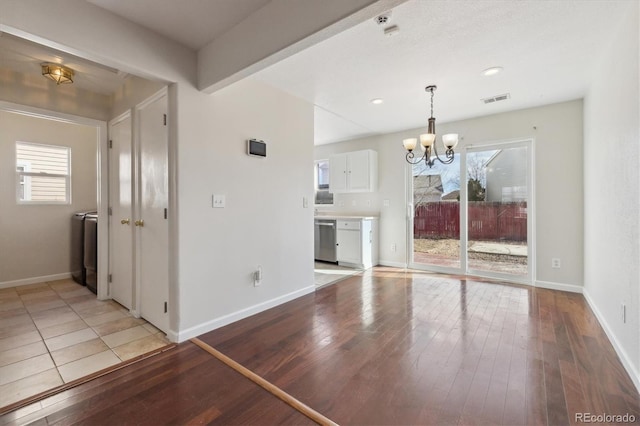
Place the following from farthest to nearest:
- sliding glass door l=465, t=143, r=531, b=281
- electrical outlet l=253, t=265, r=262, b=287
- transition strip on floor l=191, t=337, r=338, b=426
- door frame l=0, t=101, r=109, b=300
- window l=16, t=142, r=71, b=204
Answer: sliding glass door l=465, t=143, r=531, b=281
window l=16, t=142, r=71, b=204
door frame l=0, t=101, r=109, b=300
electrical outlet l=253, t=265, r=262, b=287
transition strip on floor l=191, t=337, r=338, b=426

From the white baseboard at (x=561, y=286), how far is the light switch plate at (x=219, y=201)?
4194 millimetres

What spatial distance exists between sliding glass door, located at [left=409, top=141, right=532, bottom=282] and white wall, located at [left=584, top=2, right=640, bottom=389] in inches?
38.0

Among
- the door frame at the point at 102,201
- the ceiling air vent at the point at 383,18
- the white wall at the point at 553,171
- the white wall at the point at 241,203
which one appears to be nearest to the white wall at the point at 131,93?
the door frame at the point at 102,201

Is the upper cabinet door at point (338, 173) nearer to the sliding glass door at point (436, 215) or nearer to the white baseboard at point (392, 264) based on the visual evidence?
the sliding glass door at point (436, 215)

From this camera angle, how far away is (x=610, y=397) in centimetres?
163

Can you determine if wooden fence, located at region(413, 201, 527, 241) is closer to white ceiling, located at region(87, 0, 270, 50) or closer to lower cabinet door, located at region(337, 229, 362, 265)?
lower cabinet door, located at region(337, 229, 362, 265)

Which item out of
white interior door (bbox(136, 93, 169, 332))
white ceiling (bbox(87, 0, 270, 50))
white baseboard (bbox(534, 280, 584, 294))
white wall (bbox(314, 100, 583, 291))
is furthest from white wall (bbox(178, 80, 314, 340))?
white baseboard (bbox(534, 280, 584, 294))

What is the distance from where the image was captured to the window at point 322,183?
617 cm

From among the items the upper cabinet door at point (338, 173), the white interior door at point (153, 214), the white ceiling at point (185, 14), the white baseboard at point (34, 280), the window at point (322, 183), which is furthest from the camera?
the window at point (322, 183)

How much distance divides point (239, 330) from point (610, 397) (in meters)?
2.55

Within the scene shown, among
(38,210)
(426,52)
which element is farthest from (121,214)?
(426,52)

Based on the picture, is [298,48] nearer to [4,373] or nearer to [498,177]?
[4,373]

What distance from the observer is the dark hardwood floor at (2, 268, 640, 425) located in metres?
1.51

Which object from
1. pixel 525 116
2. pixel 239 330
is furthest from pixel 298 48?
pixel 525 116
